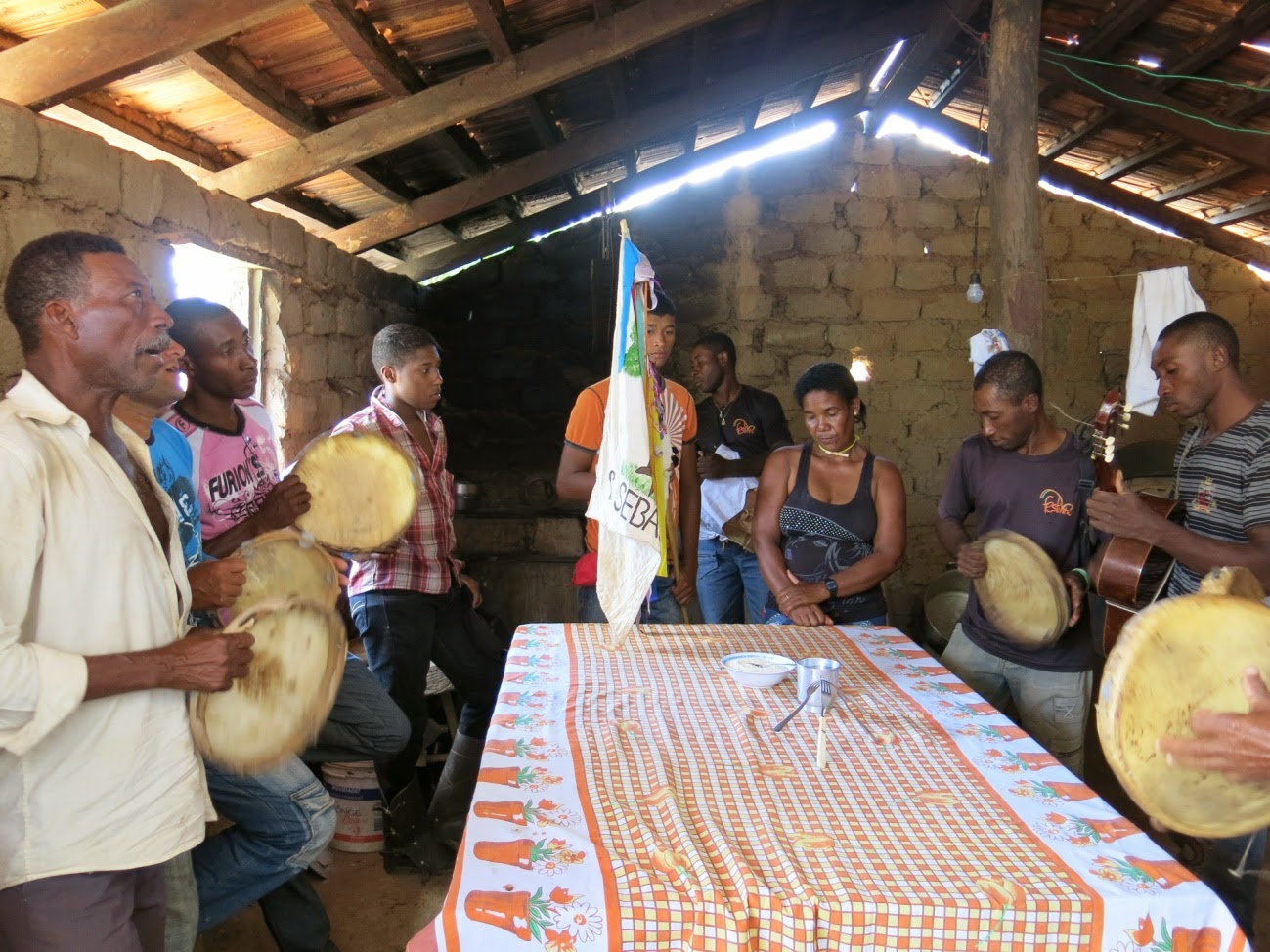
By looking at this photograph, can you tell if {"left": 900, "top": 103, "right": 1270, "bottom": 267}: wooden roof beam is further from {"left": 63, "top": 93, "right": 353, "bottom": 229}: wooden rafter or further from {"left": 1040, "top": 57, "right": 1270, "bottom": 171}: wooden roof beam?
{"left": 63, "top": 93, "right": 353, "bottom": 229}: wooden rafter

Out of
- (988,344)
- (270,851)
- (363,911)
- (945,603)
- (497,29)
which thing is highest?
(497,29)

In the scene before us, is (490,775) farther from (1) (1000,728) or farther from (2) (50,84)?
Result: (2) (50,84)

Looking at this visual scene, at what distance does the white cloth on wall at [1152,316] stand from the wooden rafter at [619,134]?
218 cm

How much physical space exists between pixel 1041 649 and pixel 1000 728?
795 mm

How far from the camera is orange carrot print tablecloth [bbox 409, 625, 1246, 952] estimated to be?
1363mm

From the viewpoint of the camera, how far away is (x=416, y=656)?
11.0 feet

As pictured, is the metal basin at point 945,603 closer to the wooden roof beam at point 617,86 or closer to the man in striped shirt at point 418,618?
the man in striped shirt at point 418,618

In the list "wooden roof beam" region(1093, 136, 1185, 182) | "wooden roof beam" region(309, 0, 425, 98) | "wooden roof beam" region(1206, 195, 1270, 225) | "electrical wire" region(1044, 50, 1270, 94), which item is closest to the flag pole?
"wooden roof beam" region(309, 0, 425, 98)

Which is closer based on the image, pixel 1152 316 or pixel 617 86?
pixel 1152 316

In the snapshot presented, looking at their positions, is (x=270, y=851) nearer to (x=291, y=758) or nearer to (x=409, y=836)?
(x=291, y=758)

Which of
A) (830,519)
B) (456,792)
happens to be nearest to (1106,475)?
(830,519)

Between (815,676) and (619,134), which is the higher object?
(619,134)

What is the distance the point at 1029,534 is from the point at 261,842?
2.33m

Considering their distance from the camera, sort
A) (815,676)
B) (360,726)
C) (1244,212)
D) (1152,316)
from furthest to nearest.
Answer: (1244,212)
(1152,316)
(360,726)
(815,676)
